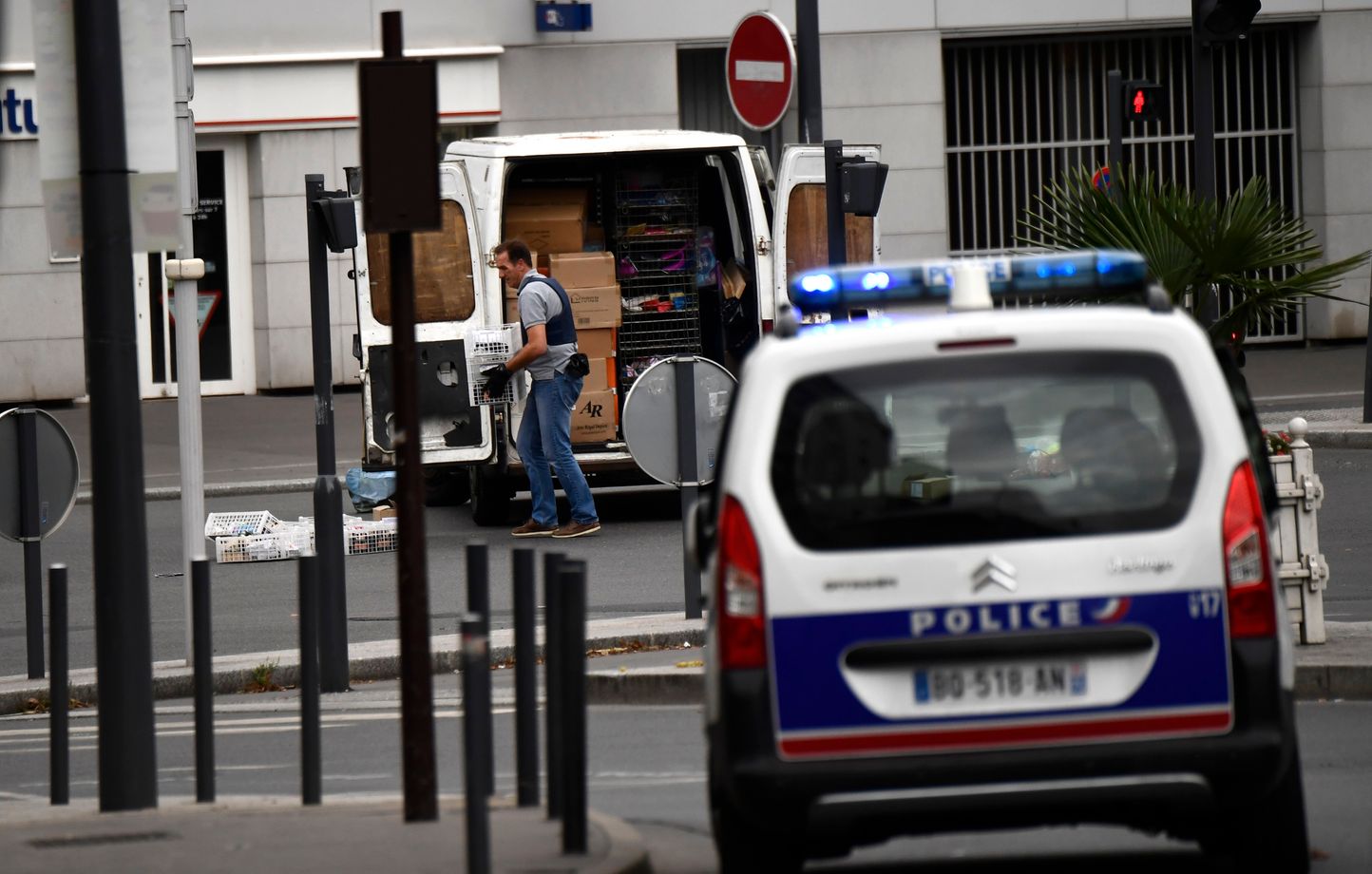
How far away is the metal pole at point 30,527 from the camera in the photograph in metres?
10.8

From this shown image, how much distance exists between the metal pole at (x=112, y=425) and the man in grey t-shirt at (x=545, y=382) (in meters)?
7.80

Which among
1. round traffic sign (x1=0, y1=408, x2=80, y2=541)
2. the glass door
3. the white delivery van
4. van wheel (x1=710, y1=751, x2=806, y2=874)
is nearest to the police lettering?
→ van wheel (x1=710, y1=751, x2=806, y2=874)

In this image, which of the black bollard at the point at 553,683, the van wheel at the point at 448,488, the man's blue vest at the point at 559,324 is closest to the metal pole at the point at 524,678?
the black bollard at the point at 553,683

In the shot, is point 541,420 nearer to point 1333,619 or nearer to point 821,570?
point 1333,619

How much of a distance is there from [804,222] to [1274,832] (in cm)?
1045

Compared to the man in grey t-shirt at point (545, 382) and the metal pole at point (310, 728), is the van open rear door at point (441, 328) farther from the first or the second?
the metal pole at point (310, 728)

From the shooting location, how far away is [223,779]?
865 cm

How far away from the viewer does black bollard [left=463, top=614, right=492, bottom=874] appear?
18.5 feet

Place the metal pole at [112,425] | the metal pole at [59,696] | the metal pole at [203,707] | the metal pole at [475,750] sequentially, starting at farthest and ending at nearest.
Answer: the metal pole at [59,696] < the metal pole at [203,707] < the metal pole at [112,425] < the metal pole at [475,750]

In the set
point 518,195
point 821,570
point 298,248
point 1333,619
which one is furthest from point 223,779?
point 298,248

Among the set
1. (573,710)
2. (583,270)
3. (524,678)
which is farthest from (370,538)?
(573,710)

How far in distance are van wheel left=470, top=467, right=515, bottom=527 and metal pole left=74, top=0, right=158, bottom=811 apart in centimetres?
905

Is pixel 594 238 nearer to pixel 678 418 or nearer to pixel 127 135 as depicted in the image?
pixel 678 418

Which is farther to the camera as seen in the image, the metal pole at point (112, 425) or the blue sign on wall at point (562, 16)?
the blue sign on wall at point (562, 16)
